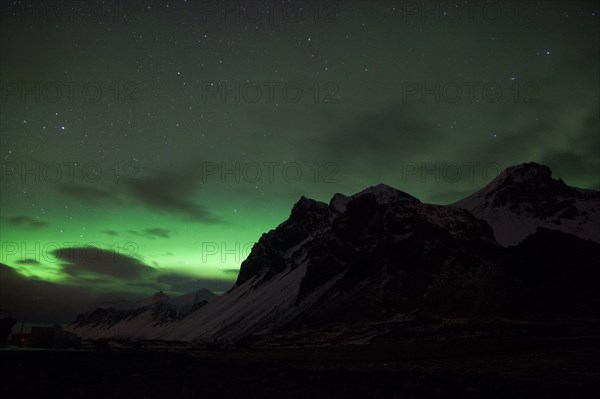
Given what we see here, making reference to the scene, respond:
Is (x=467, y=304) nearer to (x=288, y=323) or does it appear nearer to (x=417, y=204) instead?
(x=288, y=323)

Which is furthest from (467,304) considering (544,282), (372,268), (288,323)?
(288,323)

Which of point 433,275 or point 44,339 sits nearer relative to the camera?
point 44,339

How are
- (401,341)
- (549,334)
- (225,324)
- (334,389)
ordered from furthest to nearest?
(225,324)
(401,341)
(549,334)
(334,389)

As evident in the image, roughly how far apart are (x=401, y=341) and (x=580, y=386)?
6580 cm

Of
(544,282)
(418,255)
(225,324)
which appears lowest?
(225,324)

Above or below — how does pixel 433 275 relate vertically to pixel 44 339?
above

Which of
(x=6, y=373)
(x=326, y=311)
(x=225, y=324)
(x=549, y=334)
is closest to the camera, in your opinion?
(x=6, y=373)

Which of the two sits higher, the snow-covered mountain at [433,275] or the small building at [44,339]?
the snow-covered mountain at [433,275]

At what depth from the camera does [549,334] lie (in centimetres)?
7188

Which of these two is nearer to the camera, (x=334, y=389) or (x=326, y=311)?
(x=334, y=389)

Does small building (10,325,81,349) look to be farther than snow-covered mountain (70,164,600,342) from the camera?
No

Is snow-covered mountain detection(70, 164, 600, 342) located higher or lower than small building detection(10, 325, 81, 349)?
higher

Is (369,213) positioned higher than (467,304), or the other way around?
(369,213)

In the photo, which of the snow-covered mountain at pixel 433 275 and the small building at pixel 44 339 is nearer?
the small building at pixel 44 339
